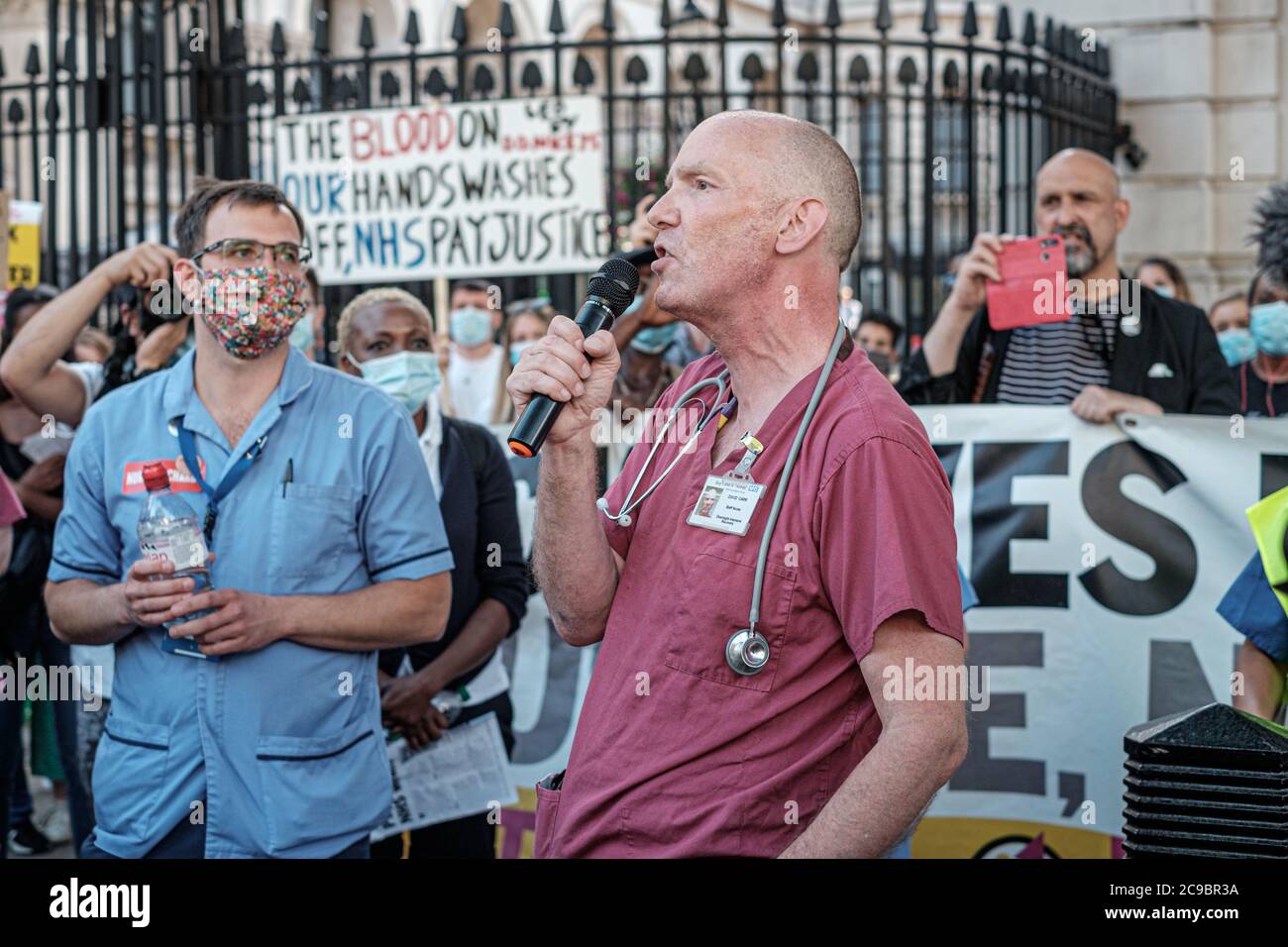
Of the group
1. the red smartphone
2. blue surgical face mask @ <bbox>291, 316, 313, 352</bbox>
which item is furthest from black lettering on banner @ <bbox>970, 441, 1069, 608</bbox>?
blue surgical face mask @ <bbox>291, 316, 313, 352</bbox>

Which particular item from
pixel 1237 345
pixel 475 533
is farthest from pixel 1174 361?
pixel 1237 345

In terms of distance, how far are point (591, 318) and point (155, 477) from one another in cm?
135

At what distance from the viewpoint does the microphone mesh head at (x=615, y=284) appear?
2.78 meters

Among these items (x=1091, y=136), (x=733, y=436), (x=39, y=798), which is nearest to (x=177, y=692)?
(x=733, y=436)

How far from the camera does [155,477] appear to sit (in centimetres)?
352

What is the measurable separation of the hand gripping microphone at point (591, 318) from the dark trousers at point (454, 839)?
247 cm

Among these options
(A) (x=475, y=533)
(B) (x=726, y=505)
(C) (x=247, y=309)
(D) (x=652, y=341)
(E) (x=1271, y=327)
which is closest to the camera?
(B) (x=726, y=505)

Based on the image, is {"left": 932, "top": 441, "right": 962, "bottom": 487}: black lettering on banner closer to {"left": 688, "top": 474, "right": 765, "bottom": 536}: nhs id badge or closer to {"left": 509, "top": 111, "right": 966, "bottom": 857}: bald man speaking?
{"left": 509, "top": 111, "right": 966, "bottom": 857}: bald man speaking

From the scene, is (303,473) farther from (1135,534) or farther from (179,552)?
(1135,534)

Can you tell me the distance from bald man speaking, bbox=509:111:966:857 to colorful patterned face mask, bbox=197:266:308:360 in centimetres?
124

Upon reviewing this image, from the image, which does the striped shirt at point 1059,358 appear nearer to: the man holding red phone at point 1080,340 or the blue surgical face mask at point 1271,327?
the man holding red phone at point 1080,340
